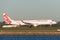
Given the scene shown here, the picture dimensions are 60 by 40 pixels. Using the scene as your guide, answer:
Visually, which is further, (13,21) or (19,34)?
(13,21)

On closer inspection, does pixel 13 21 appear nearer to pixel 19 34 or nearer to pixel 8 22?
pixel 8 22

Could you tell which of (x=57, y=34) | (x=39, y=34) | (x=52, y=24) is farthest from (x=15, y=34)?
(x=52, y=24)

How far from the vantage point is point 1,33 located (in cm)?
6719

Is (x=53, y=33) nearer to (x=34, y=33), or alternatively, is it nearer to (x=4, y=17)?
(x=34, y=33)

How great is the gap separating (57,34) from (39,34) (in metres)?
4.50

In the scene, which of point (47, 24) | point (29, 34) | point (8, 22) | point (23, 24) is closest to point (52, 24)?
point (47, 24)

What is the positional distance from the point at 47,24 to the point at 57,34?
80.4m

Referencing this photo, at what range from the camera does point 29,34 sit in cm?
6575

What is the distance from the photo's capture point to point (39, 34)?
213ft

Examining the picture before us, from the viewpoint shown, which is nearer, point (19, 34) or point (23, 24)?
point (19, 34)

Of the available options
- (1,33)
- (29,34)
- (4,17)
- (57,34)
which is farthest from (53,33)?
(4,17)

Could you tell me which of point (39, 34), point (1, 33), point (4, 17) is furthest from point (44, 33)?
point (4, 17)

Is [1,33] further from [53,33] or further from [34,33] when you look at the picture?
[53,33]

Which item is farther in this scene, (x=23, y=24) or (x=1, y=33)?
(x=23, y=24)
